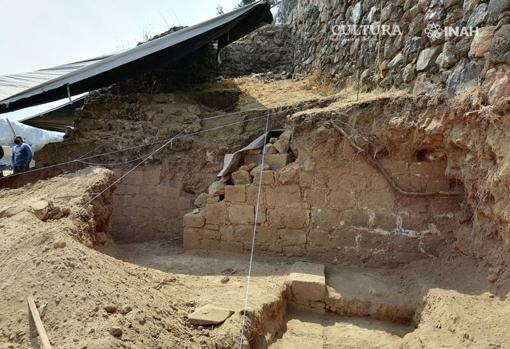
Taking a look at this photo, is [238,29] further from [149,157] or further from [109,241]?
[109,241]

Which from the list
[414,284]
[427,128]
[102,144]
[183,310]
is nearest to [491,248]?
[414,284]

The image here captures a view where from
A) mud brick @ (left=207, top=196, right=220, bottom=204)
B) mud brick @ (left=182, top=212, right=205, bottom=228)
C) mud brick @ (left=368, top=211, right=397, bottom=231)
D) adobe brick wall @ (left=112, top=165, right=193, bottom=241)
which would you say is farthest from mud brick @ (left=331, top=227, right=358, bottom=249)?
adobe brick wall @ (left=112, top=165, right=193, bottom=241)

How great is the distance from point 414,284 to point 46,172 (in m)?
5.64

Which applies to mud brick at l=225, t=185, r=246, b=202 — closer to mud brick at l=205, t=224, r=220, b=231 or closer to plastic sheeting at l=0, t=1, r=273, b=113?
mud brick at l=205, t=224, r=220, b=231

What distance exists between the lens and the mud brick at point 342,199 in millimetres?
4016

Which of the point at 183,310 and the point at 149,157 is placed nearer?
the point at 183,310

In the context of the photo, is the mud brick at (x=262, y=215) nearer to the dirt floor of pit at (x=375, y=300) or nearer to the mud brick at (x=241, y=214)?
the mud brick at (x=241, y=214)

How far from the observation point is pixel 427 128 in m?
3.60

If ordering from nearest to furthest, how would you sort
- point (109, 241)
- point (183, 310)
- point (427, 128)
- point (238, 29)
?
point (183, 310), point (427, 128), point (109, 241), point (238, 29)

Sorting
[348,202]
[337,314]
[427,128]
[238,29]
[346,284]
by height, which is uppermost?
[238,29]

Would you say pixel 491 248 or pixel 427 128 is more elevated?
pixel 427 128

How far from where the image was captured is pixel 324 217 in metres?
4.09

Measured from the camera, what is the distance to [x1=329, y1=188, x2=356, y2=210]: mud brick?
13.2ft

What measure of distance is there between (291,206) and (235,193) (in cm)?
72
